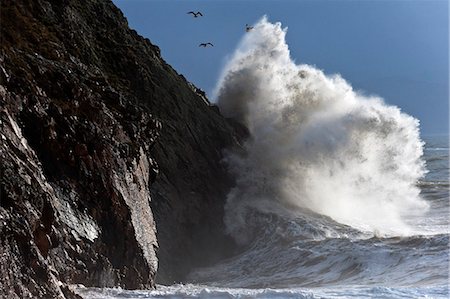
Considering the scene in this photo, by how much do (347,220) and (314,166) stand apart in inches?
129

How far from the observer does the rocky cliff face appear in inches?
344

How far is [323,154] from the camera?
89.4 feet

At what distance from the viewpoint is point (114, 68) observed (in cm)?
2202

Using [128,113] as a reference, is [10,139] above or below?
below

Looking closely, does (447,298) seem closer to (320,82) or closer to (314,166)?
(314,166)

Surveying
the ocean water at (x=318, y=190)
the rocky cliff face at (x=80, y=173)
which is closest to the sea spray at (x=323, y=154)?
the ocean water at (x=318, y=190)

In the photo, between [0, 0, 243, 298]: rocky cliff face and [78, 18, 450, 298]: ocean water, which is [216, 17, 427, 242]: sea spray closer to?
[78, 18, 450, 298]: ocean water

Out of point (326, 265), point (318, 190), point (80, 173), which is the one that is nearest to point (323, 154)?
point (318, 190)

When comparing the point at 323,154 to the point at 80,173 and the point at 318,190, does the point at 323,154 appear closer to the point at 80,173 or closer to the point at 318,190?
the point at 318,190

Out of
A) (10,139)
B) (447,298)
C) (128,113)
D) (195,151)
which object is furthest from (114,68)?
(447,298)

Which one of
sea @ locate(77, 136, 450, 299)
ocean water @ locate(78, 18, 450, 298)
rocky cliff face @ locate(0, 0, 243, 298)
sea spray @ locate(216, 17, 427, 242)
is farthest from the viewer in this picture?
sea spray @ locate(216, 17, 427, 242)

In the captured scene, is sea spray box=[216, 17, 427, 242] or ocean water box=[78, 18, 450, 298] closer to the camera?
ocean water box=[78, 18, 450, 298]

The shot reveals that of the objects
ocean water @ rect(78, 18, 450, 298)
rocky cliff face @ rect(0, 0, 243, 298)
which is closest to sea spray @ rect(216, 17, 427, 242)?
ocean water @ rect(78, 18, 450, 298)

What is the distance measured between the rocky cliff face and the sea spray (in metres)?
4.01
